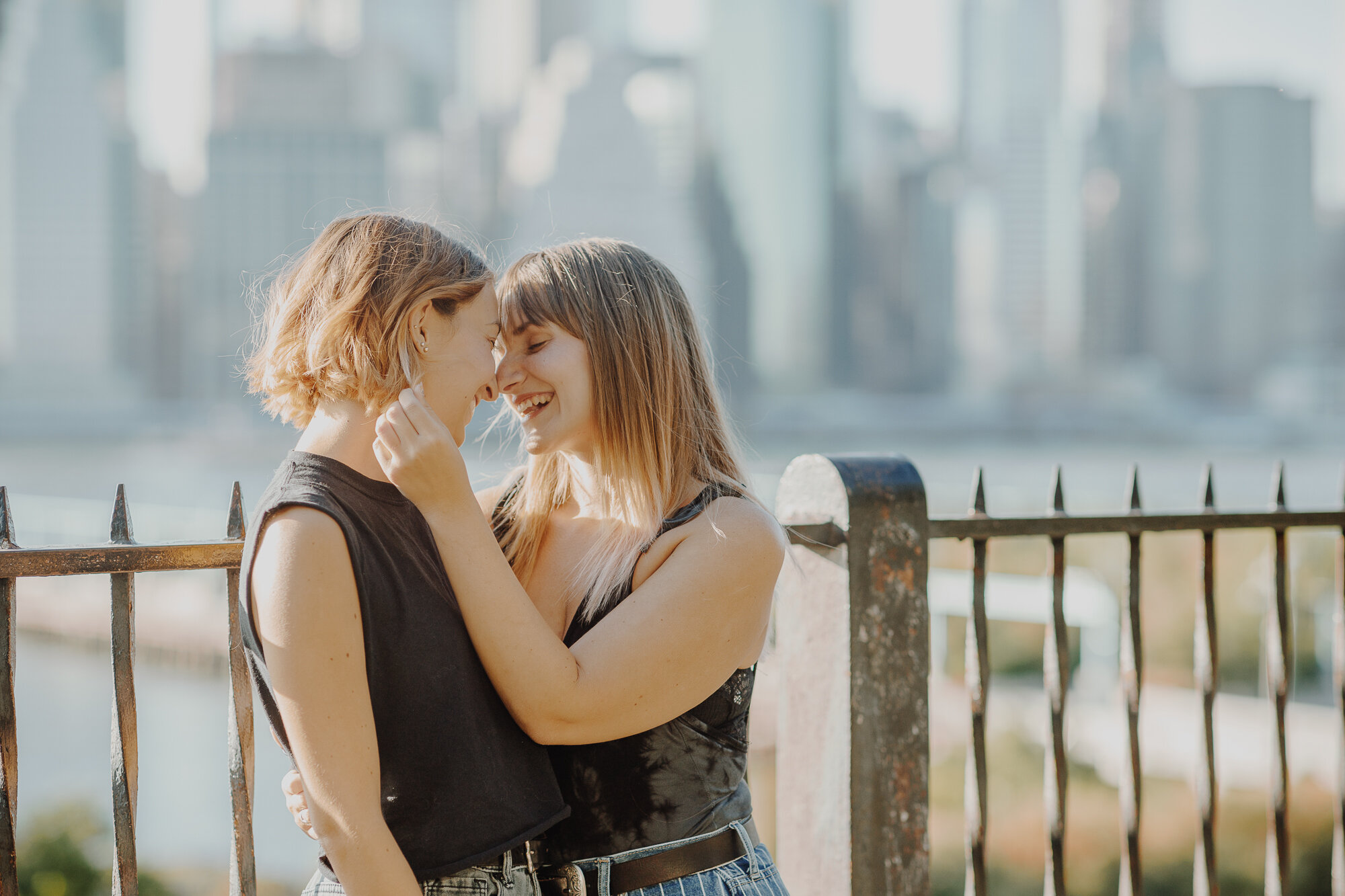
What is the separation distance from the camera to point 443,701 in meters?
1.58

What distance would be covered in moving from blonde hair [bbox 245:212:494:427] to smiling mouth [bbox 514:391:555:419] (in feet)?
1.13

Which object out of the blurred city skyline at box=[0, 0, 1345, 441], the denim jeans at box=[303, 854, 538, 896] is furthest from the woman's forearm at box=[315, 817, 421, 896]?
the blurred city skyline at box=[0, 0, 1345, 441]

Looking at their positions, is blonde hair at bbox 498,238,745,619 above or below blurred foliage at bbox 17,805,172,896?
above

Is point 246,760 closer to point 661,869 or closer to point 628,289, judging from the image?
point 661,869

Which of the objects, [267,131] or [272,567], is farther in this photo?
[267,131]

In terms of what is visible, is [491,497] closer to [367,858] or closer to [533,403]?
[533,403]

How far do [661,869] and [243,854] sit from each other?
87 cm

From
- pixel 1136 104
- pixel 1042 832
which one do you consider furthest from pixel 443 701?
pixel 1136 104

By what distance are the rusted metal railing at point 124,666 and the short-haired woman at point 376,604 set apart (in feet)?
1.37

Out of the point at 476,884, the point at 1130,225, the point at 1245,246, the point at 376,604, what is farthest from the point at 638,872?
the point at 1130,225

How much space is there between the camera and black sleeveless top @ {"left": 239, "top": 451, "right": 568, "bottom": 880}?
1.51 m

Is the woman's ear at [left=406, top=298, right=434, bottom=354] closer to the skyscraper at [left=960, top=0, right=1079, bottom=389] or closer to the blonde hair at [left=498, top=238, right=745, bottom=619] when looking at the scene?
the blonde hair at [left=498, top=238, right=745, bottom=619]

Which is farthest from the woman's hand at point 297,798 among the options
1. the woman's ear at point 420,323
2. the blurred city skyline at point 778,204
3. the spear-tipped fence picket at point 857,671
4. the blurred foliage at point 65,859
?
the blurred city skyline at point 778,204

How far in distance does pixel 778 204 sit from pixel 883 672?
113 m
